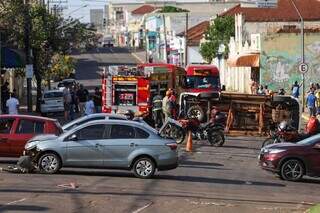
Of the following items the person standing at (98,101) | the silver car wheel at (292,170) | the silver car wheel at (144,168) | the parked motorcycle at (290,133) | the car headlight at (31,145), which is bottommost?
the silver car wheel at (292,170)

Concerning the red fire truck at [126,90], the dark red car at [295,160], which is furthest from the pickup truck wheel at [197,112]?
the dark red car at [295,160]

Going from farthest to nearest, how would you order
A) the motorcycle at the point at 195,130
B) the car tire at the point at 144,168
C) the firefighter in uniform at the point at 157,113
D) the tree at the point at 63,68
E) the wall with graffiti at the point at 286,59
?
the tree at the point at 63,68 → the wall with graffiti at the point at 286,59 → the firefighter in uniform at the point at 157,113 → the motorcycle at the point at 195,130 → the car tire at the point at 144,168

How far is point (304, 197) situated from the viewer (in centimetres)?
1830

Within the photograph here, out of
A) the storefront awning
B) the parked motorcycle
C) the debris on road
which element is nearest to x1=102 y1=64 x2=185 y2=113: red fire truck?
the parked motorcycle

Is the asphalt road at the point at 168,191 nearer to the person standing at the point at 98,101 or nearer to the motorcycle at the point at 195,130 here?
the motorcycle at the point at 195,130

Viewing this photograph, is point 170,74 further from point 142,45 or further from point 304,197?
point 142,45

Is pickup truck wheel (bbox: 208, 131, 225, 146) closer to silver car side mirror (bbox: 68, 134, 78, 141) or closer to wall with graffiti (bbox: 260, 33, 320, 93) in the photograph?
silver car side mirror (bbox: 68, 134, 78, 141)

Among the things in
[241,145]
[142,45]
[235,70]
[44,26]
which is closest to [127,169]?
[241,145]

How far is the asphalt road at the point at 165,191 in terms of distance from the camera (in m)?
15.1

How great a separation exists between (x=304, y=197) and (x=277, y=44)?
37.8 m

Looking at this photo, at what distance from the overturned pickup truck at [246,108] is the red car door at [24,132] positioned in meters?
11.6

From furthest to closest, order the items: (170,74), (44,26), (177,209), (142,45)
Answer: (142,45) → (44,26) → (170,74) → (177,209)

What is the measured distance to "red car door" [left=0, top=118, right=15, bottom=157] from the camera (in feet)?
71.6

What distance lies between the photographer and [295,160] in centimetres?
2188
